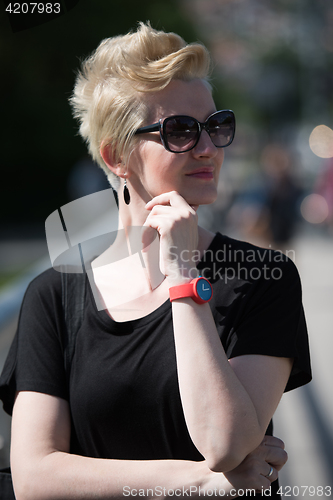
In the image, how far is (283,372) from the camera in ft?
5.51

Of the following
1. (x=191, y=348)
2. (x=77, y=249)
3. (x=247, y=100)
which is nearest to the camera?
(x=191, y=348)

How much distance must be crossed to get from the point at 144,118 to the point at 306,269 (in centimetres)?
868

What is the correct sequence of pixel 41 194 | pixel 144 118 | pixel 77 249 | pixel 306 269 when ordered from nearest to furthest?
pixel 144 118 → pixel 77 249 → pixel 306 269 → pixel 41 194

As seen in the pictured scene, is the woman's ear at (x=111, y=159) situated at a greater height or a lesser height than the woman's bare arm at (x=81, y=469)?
greater

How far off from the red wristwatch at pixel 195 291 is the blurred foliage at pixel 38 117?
486 inches

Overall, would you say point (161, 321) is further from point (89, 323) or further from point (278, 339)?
point (278, 339)

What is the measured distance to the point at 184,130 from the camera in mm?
1871

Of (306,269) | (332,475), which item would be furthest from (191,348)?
(306,269)

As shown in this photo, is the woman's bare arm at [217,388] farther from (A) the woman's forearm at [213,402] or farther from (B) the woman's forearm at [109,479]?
(B) the woman's forearm at [109,479]

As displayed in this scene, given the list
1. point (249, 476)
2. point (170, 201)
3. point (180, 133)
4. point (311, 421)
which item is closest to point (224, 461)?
point (249, 476)

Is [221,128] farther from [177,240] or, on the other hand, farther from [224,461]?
[224,461]

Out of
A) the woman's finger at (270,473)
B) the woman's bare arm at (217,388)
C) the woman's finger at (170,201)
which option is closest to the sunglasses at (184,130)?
the woman's finger at (170,201)

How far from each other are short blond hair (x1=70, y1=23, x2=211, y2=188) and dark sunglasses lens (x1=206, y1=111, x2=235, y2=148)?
0.18 m

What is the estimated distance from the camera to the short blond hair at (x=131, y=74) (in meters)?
1.89
